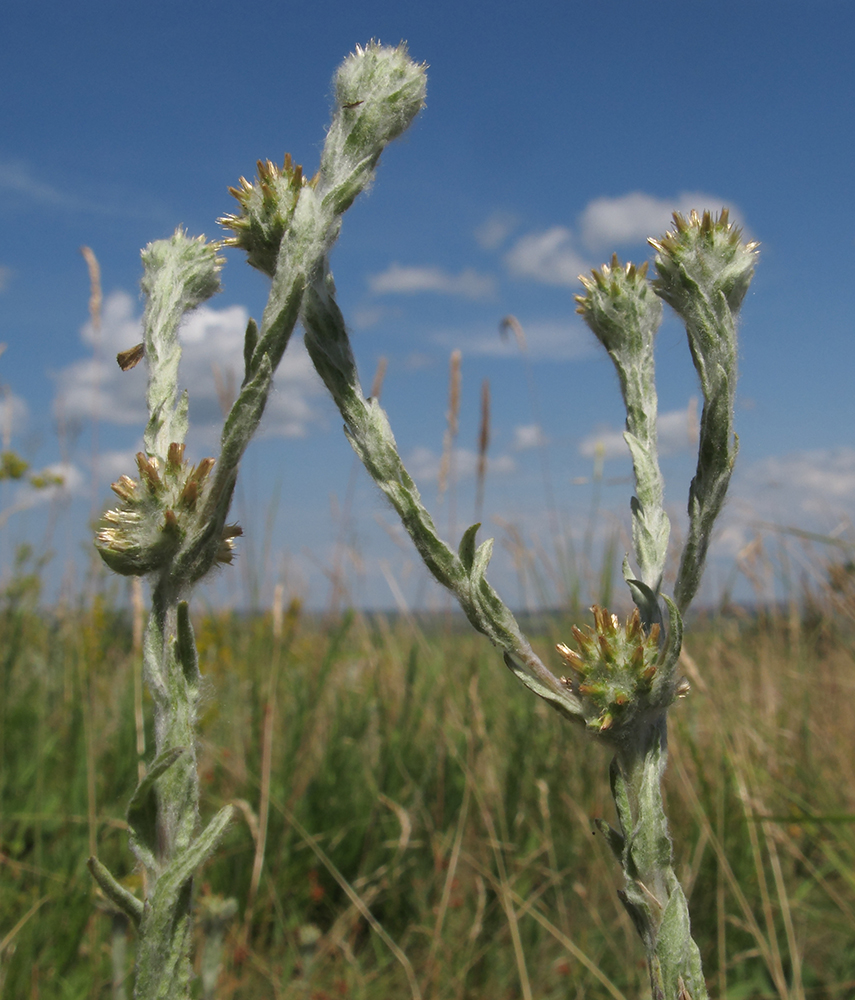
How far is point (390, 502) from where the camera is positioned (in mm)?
858

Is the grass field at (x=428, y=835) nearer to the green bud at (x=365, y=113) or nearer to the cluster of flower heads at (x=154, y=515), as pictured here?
the cluster of flower heads at (x=154, y=515)

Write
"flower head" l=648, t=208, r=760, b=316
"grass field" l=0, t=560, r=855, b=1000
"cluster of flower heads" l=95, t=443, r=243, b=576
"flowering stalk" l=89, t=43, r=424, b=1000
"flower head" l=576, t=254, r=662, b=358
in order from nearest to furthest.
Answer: "flowering stalk" l=89, t=43, r=424, b=1000 → "cluster of flower heads" l=95, t=443, r=243, b=576 → "flower head" l=648, t=208, r=760, b=316 → "flower head" l=576, t=254, r=662, b=358 → "grass field" l=0, t=560, r=855, b=1000

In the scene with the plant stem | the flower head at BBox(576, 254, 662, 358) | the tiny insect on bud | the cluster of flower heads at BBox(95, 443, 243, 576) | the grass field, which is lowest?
the grass field

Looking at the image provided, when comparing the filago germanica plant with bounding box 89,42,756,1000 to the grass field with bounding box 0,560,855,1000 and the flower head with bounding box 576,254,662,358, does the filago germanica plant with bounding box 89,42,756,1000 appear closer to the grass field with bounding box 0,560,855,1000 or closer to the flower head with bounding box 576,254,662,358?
the flower head with bounding box 576,254,662,358

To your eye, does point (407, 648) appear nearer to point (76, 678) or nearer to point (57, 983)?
point (76, 678)

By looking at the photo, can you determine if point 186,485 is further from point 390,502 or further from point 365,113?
point 365,113

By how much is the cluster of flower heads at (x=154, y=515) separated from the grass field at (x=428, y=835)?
5.93 ft

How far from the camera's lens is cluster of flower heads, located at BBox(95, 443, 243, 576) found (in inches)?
32.9

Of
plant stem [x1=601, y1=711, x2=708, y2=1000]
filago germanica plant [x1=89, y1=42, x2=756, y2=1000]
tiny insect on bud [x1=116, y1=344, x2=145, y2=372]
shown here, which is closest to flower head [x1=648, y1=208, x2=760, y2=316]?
filago germanica plant [x1=89, y1=42, x2=756, y2=1000]

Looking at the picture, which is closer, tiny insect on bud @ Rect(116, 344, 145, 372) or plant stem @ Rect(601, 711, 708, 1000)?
plant stem @ Rect(601, 711, 708, 1000)

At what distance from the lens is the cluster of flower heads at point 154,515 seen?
83 cm

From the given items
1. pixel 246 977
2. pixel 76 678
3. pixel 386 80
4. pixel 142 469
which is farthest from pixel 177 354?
pixel 76 678

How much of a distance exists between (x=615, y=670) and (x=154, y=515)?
0.52m

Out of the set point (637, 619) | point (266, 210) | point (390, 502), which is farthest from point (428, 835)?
point (266, 210)
